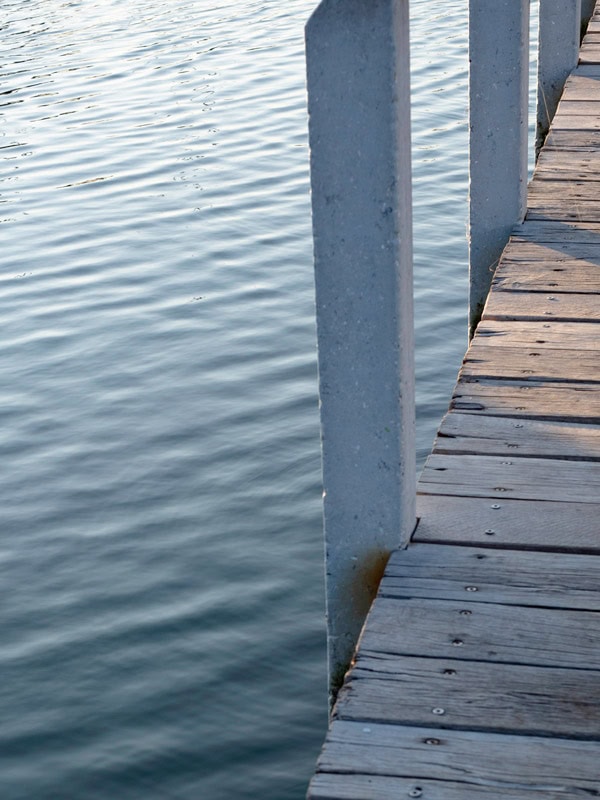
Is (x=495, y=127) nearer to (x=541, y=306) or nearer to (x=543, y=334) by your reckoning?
(x=541, y=306)

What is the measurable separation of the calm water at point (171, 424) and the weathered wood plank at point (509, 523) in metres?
1.00

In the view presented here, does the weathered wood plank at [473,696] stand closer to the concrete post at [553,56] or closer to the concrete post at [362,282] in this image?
the concrete post at [362,282]

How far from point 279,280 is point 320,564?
291 centimetres

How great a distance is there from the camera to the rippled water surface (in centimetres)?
378

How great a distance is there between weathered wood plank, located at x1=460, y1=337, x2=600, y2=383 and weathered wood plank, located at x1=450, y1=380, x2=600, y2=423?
0.06 metres

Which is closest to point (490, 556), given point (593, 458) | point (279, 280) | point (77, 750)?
point (593, 458)

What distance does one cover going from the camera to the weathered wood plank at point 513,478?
313cm

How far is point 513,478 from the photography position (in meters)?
3.22

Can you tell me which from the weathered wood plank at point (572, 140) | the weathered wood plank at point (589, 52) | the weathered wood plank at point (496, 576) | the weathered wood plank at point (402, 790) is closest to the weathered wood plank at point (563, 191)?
the weathered wood plank at point (572, 140)

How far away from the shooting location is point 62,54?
13336 millimetres

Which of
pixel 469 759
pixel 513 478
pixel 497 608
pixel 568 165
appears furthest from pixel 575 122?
pixel 469 759

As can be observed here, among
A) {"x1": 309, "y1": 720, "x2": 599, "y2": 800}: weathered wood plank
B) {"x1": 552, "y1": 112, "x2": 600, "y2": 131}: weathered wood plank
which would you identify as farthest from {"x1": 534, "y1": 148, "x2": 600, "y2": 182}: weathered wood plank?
{"x1": 309, "y1": 720, "x2": 599, "y2": 800}: weathered wood plank

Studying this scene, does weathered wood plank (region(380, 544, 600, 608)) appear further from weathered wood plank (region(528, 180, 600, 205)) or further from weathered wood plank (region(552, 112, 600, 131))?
weathered wood plank (region(552, 112, 600, 131))

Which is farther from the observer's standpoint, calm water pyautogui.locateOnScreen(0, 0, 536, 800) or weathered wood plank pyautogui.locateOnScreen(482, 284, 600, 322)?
weathered wood plank pyautogui.locateOnScreen(482, 284, 600, 322)
